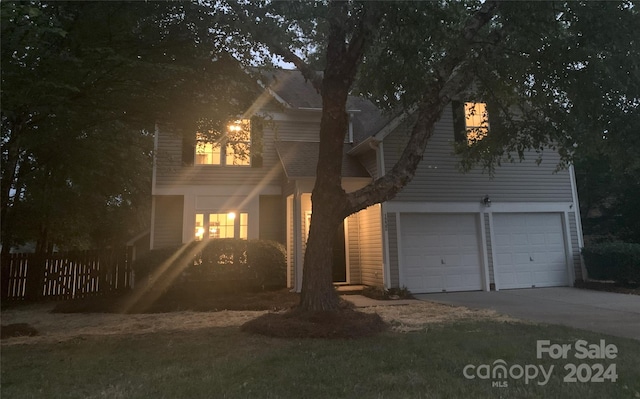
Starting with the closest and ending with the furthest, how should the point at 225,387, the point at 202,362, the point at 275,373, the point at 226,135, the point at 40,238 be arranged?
the point at 225,387 < the point at 275,373 < the point at 202,362 < the point at 226,135 < the point at 40,238

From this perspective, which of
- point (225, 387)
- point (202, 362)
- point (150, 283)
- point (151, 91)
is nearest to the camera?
point (225, 387)

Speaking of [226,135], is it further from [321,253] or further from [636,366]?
[636,366]

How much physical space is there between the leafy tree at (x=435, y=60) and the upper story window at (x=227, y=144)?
7.78 feet

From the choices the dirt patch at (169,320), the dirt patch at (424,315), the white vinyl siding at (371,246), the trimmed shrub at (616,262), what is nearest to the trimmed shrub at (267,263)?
the white vinyl siding at (371,246)

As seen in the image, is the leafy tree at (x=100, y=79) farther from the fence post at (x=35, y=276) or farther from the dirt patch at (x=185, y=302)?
the dirt patch at (x=185, y=302)

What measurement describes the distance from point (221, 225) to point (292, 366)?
877 centimetres

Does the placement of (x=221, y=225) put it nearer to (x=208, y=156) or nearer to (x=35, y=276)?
(x=208, y=156)

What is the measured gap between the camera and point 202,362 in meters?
4.78

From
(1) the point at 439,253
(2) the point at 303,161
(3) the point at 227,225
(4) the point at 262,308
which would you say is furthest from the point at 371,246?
(3) the point at 227,225

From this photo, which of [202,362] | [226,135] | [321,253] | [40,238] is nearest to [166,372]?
[202,362]

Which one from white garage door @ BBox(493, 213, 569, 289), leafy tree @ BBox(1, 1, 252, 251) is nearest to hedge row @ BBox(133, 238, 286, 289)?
leafy tree @ BBox(1, 1, 252, 251)

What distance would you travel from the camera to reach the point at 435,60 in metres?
8.62

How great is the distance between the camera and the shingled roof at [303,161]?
11.3m

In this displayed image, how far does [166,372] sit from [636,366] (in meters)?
4.83
